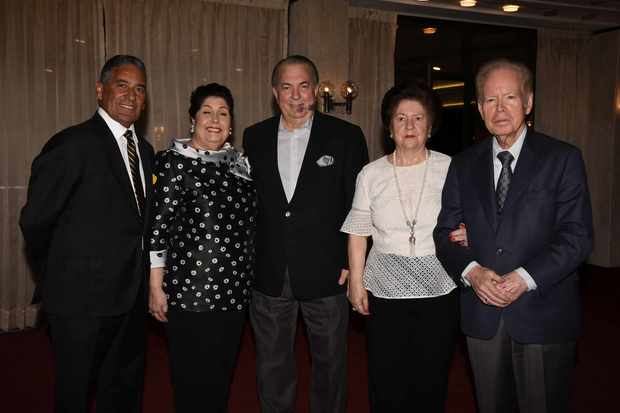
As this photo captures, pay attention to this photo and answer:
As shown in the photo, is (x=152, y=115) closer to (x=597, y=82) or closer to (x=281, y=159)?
(x=281, y=159)

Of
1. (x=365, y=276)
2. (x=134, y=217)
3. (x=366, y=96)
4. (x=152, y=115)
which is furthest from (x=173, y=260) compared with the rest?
(x=366, y=96)

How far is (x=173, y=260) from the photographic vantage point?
273 cm

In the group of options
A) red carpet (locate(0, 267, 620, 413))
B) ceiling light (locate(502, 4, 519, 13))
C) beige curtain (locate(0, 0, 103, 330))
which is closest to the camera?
red carpet (locate(0, 267, 620, 413))

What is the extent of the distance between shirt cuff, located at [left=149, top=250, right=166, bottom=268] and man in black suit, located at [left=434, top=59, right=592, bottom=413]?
1322mm

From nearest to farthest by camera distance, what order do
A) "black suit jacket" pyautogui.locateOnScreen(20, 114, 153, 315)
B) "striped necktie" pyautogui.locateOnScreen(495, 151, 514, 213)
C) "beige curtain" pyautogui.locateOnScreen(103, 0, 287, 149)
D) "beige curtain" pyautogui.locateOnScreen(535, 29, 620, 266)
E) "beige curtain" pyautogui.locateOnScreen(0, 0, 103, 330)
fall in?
"striped necktie" pyautogui.locateOnScreen(495, 151, 514, 213) < "black suit jacket" pyautogui.locateOnScreen(20, 114, 153, 315) < "beige curtain" pyautogui.locateOnScreen(0, 0, 103, 330) < "beige curtain" pyautogui.locateOnScreen(103, 0, 287, 149) < "beige curtain" pyautogui.locateOnScreen(535, 29, 620, 266)

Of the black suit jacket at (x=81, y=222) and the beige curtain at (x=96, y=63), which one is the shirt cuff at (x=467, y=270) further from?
the beige curtain at (x=96, y=63)

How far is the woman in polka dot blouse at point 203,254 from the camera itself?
2.70 metres

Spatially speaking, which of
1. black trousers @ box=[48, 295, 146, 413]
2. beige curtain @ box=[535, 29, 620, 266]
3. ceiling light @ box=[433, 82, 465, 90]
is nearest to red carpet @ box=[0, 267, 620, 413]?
black trousers @ box=[48, 295, 146, 413]

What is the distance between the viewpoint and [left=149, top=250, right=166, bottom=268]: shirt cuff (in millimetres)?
2756

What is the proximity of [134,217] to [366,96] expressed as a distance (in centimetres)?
537

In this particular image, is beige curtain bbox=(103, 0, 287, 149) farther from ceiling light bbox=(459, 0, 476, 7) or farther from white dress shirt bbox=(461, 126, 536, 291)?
white dress shirt bbox=(461, 126, 536, 291)

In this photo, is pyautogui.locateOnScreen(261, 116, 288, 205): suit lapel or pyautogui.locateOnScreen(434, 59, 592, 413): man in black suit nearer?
pyautogui.locateOnScreen(434, 59, 592, 413): man in black suit

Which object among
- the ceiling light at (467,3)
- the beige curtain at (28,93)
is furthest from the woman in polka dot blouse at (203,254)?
the ceiling light at (467,3)

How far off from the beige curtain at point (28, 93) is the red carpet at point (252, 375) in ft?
1.96
